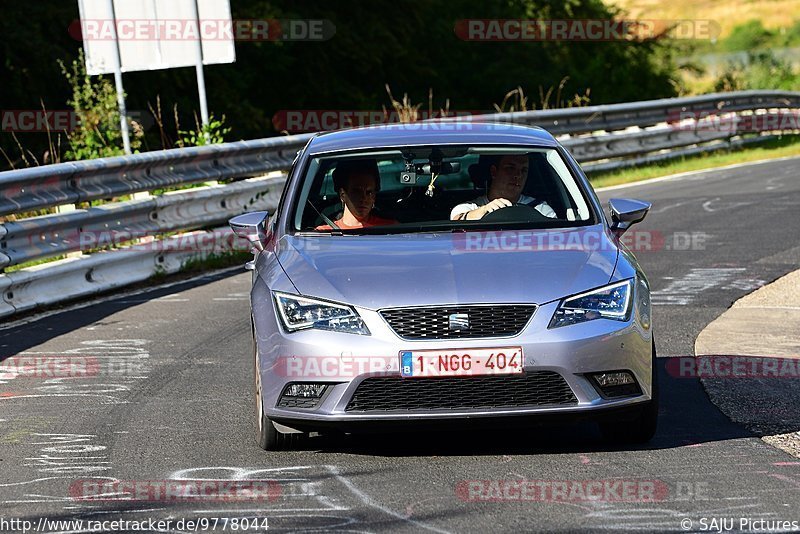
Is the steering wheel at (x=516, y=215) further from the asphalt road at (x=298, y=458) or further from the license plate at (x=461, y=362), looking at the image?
the license plate at (x=461, y=362)

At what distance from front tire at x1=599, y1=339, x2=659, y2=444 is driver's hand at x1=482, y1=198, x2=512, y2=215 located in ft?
4.32

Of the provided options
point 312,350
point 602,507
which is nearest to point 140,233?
point 312,350

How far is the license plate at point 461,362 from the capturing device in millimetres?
6027

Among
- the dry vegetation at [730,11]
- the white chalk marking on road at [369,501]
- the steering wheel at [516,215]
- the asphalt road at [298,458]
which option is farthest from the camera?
the dry vegetation at [730,11]

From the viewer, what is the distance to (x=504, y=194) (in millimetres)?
7570

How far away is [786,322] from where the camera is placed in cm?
1002

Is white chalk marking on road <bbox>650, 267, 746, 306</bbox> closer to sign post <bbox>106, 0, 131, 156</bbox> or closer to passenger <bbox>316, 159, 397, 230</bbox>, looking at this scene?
passenger <bbox>316, 159, 397, 230</bbox>

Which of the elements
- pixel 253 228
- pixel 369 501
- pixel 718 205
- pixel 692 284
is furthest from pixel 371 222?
pixel 718 205

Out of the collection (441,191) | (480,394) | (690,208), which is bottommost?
(690,208)

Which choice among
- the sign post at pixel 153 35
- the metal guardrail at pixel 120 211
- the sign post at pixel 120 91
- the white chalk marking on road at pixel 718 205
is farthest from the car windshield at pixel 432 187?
the sign post at pixel 153 35

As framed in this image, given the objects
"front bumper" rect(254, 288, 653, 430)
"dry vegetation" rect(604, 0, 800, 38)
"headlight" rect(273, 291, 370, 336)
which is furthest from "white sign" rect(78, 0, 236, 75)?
"dry vegetation" rect(604, 0, 800, 38)

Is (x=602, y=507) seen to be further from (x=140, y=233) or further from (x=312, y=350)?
(x=140, y=233)

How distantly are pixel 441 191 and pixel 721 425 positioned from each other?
1941mm

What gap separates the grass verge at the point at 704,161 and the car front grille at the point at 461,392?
14911 millimetres
